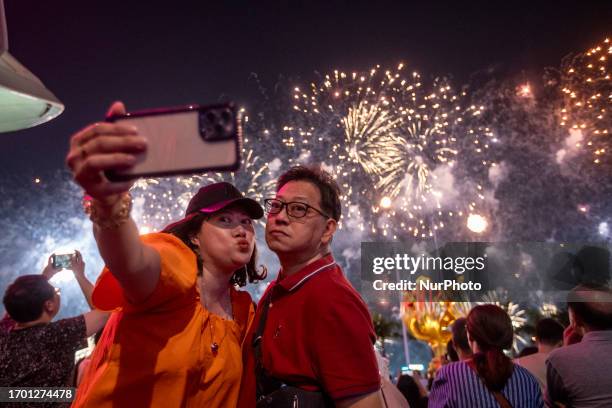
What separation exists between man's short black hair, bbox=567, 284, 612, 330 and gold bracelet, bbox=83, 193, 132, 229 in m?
3.91

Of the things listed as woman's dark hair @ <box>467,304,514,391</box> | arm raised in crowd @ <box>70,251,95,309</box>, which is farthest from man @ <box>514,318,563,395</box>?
arm raised in crowd @ <box>70,251,95,309</box>

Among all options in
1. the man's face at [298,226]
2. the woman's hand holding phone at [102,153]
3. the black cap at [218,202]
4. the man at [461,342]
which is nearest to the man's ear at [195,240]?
the black cap at [218,202]

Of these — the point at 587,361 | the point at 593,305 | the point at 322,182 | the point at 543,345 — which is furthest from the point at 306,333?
the point at 543,345

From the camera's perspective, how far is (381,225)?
21.1 meters

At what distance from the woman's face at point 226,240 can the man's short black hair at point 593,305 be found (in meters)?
2.97

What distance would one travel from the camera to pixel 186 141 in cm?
137

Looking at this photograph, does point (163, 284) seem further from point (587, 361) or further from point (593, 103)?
point (593, 103)

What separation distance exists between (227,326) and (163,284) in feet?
2.23

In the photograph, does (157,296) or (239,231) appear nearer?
(157,296)

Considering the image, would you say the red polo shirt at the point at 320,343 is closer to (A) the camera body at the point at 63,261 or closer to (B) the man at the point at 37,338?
(B) the man at the point at 37,338

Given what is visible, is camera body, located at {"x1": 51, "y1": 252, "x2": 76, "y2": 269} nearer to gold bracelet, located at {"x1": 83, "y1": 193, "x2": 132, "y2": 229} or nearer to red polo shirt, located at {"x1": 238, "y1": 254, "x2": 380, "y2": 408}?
red polo shirt, located at {"x1": 238, "y1": 254, "x2": 380, "y2": 408}

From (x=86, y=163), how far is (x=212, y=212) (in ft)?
4.78

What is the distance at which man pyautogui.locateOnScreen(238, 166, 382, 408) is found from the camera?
90.6 inches

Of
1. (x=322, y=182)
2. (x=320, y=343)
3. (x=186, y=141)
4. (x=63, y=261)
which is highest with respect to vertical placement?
(x=322, y=182)
